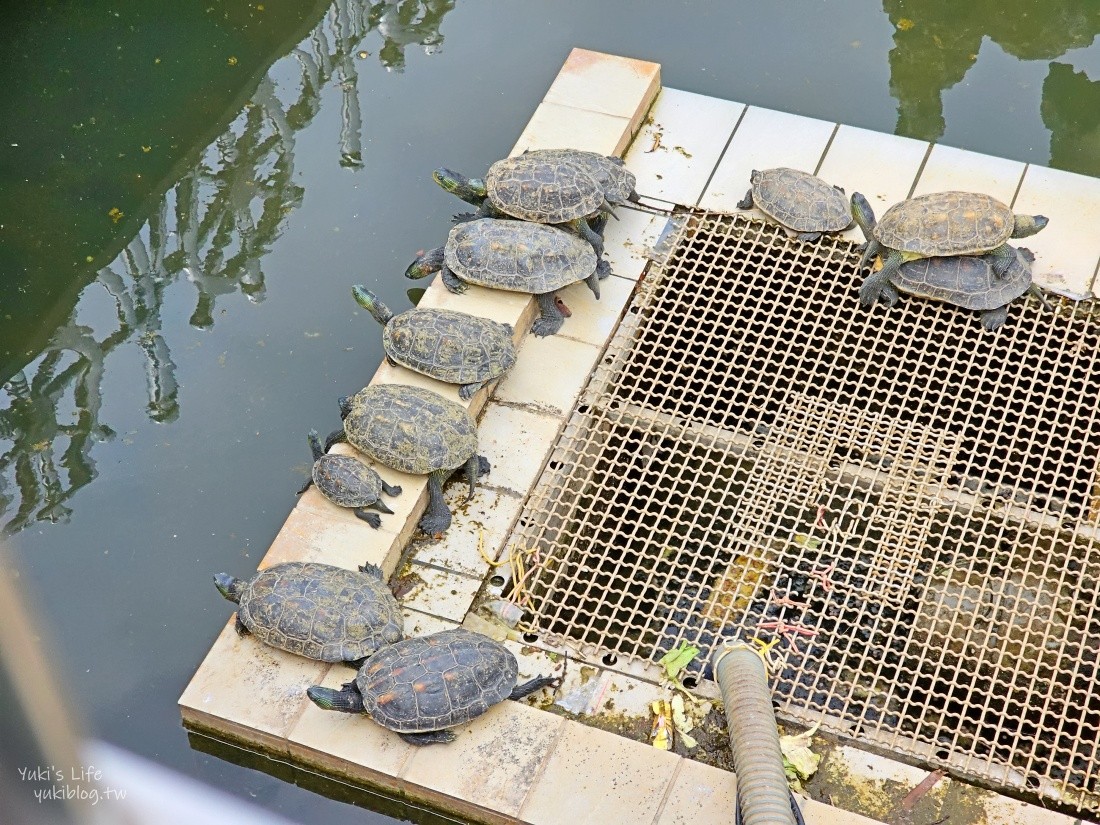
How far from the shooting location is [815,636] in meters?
5.21

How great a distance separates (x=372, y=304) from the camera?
250 inches

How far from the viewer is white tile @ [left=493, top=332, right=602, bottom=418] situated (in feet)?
19.9

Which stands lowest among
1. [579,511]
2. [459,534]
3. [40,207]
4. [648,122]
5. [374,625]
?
[374,625]

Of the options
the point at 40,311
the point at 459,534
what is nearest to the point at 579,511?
the point at 459,534

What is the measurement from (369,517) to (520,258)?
5.47 feet

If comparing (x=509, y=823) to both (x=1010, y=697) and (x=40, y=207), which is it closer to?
(x=1010, y=697)

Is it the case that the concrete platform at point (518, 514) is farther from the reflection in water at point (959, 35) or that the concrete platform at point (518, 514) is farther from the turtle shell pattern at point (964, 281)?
the reflection in water at point (959, 35)

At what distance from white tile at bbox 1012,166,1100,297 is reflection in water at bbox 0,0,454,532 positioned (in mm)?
4131

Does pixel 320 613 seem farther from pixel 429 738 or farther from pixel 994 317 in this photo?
pixel 994 317

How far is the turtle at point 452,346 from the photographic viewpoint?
5.89 metres

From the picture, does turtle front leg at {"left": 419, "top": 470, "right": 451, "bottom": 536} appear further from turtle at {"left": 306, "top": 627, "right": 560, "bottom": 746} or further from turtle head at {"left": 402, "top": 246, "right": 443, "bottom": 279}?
turtle head at {"left": 402, "top": 246, "right": 443, "bottom": 279}

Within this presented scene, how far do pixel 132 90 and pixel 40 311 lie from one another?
2057 millimetres

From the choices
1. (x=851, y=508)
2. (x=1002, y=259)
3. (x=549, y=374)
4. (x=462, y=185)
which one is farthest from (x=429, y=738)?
(x=1002, y=259)

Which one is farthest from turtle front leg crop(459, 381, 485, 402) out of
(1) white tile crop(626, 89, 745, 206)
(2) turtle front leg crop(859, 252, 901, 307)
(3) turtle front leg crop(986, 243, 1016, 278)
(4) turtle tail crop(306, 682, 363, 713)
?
(3) turtle front leg crop(986, 243, 1016, 278)
